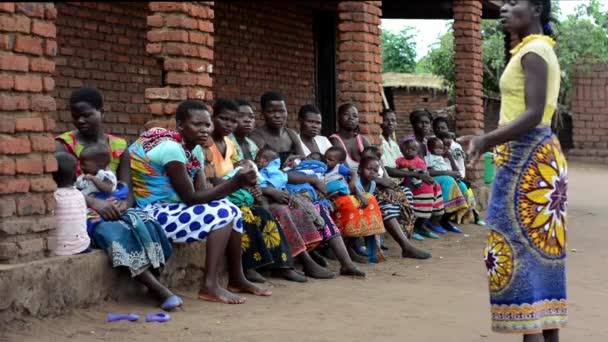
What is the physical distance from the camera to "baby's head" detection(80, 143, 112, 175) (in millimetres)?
5035

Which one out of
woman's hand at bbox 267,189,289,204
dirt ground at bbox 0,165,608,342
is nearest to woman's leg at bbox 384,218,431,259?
dirt ground at bbox 0,165,608,342

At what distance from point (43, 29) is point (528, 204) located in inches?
107

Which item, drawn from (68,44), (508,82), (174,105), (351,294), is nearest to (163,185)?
(174,105)

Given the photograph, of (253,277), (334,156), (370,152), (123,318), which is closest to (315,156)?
(334,156)

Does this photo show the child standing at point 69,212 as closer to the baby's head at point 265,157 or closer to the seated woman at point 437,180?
the baby's head at point 265,157

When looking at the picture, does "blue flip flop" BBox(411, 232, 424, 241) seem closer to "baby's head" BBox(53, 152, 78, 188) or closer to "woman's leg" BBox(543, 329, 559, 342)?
"baby's head" BBox(53, 152, 78, 188)

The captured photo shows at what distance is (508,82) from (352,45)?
505 cm

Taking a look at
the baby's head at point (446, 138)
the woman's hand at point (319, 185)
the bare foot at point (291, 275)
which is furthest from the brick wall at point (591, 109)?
the bare foot at point (291, 275)

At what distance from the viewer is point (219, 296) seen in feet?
17.0

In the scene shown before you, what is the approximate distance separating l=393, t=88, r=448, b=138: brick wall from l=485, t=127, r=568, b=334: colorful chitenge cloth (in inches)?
701

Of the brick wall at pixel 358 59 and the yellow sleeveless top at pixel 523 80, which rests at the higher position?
the brick wall at pixel 358 59

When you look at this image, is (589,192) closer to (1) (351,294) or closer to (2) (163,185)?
(1) (351,294)

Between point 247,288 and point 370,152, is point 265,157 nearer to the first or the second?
point 247,288

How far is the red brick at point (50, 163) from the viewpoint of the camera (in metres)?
4.61
